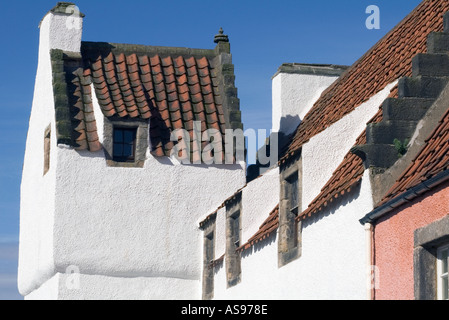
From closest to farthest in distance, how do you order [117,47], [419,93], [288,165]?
1. [419,93]
2. [288,165]
3. [117,47]

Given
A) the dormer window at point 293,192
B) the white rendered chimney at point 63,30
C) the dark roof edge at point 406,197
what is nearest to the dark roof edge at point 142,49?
the white rendered chimney at point 63,30

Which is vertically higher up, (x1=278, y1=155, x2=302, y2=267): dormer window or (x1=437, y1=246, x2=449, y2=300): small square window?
(x1=278, y1=155, x2=302, y2=267): dormer window

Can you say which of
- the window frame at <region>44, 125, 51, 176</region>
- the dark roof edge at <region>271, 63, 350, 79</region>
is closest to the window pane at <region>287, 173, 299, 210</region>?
the dark roof edge at <region>271, 63, 350, 79</region>

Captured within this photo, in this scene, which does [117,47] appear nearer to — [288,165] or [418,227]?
[288,165]

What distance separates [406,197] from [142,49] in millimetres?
14350

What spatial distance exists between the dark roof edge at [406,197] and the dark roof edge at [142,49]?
13006 mm

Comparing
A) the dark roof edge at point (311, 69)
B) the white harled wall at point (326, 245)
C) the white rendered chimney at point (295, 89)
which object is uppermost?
the dark roof edge at point (311, 69)

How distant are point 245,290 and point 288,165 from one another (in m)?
2.98

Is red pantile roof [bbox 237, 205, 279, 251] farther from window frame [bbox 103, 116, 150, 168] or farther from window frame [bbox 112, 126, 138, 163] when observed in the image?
window frame [bbox 112, 126, 138, 163]

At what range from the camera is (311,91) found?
26359 millimetres

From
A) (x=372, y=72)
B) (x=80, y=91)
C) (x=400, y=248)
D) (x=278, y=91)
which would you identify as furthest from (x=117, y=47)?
(x=400, y=248)

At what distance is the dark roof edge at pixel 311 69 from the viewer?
1046 inches

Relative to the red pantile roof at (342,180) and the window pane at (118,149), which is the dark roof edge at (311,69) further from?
the red pantile roof at (342,180)

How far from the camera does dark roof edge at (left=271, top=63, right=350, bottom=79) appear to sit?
26.6 metres
